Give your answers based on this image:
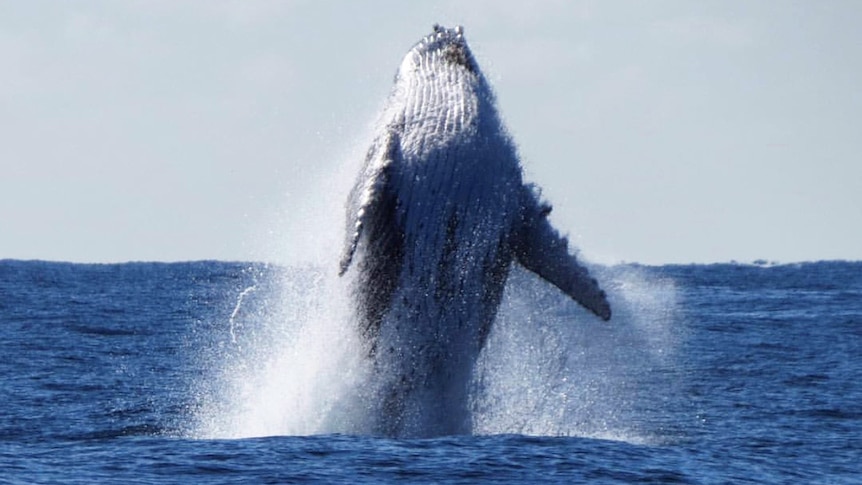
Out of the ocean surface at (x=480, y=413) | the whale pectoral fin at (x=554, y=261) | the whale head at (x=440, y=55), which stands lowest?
the ocean surface at (x=480, y=413)

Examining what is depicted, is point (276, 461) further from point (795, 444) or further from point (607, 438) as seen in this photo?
point (795, 444)

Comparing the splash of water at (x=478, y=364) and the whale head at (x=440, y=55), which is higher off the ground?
the whale head at (x=440, y=55)

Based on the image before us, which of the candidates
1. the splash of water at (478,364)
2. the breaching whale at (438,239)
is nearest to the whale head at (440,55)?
the breaching whale at (438,239)

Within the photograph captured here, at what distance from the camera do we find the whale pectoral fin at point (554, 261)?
1412 cm

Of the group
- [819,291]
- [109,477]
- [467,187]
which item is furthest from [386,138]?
[819,291]

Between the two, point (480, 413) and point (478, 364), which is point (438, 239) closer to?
point (478, 364)

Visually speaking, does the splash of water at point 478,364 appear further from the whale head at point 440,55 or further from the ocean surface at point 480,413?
the whale head at point 440,55

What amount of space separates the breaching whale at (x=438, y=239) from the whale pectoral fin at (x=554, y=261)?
0.01 meters

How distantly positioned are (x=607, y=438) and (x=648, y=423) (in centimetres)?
378

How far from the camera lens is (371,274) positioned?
13.8 metres

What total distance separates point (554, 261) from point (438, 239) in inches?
52.2

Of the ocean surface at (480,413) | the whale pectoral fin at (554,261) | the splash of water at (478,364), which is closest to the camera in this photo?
the ocean surface at (480,413)

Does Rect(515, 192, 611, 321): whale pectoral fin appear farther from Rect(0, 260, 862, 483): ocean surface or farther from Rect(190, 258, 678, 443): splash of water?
Rect(0, 260, 862, 483): ocean surface

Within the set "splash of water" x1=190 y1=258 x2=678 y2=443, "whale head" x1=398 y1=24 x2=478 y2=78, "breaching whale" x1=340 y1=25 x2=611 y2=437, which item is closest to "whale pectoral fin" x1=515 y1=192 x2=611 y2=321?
"breaching whale" x1=340 y1=25 x2=611 y2=437
